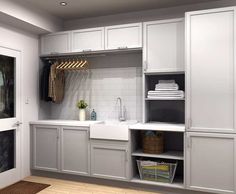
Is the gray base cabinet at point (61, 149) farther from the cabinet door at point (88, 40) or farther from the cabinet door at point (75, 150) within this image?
the cabinet door at point (88, 40)

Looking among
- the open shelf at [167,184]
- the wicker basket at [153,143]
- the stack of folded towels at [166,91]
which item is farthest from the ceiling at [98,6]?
the open shelf at [167,184]

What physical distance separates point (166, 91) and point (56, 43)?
2013mm

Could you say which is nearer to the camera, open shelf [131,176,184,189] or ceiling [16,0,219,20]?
open shelf [131,176,184,189]

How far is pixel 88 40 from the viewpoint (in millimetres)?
3826

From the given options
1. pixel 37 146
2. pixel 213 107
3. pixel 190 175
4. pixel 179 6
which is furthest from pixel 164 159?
pixel 179 6

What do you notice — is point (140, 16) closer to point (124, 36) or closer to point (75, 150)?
point (124, 36)

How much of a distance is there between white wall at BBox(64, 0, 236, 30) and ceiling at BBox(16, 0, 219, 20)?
0.25 ft

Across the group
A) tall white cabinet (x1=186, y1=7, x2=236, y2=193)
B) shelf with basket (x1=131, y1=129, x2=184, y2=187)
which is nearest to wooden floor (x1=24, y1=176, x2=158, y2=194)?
shelf with basket (x1=131, y1=129, x2=184, y2=187)

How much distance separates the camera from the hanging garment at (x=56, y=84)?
403cm

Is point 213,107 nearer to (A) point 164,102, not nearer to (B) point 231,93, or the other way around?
(B) point 231,93

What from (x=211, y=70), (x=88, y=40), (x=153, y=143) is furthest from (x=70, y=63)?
(x=211, y=70)

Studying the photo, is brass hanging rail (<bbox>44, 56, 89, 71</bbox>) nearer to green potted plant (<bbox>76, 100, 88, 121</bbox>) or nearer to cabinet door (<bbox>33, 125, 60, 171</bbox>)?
green potted plant (<bbox>76, 100, 88, 121</bbox>)

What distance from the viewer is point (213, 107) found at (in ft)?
9.62

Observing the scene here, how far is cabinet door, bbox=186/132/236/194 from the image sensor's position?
113 inches
